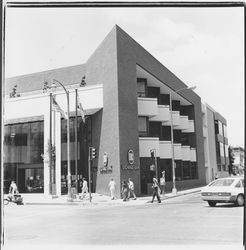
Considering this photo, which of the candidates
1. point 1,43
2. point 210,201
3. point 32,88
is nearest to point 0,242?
point 1,43

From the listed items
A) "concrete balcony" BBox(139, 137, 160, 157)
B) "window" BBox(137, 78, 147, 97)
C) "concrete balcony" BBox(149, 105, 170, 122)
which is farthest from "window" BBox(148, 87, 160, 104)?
"concrete balcony" BBox(139, 137, 160, 157)

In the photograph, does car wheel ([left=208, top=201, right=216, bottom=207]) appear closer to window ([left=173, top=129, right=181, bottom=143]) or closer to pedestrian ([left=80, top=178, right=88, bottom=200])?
pedestrian ([left=80, top=178, right=88, bottom=200])

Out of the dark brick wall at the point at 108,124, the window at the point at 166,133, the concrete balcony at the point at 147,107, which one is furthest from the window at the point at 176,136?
the dark brick wall at the point at 108,124

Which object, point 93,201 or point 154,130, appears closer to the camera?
point 93,201

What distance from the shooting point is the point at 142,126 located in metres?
29.0

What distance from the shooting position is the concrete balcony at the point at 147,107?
1146 inches

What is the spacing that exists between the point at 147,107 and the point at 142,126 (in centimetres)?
154

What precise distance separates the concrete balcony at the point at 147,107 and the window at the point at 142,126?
1.48 ft

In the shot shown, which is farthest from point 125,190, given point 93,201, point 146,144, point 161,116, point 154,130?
point 161,116

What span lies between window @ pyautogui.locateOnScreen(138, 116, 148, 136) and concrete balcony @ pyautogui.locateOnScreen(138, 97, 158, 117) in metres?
0.45

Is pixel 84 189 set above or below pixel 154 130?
below

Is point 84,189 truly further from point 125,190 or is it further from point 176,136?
point 176,136

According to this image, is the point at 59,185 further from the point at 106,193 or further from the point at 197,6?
the point at 197,6

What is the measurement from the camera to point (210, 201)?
50.6 ft
